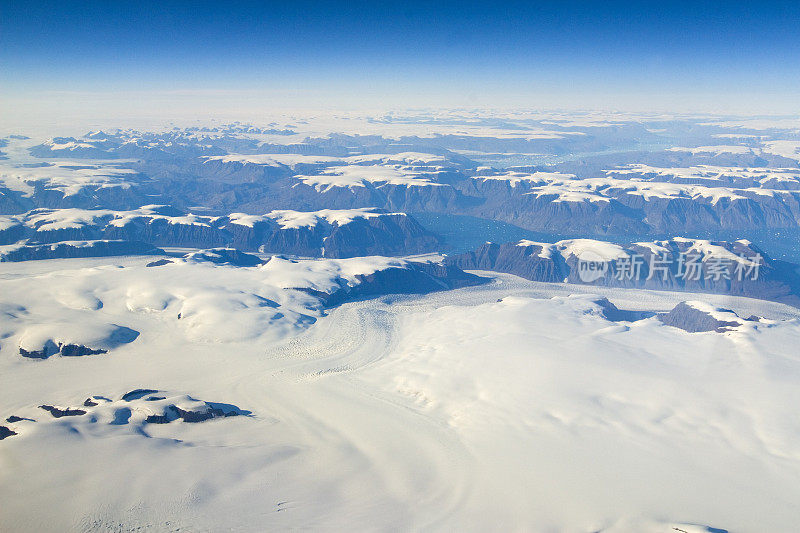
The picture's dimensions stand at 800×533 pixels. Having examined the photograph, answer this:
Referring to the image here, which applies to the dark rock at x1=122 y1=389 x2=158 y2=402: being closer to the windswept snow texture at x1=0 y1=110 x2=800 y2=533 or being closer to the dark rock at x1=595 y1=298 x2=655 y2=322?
the windswept snow texture at x1=0 y1=110 x2=800 y2=533

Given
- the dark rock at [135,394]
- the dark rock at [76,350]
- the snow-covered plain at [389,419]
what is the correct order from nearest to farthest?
the snow-covered plain at [389,419]
the dark rock at [135,394]
the dark rock at [76,350]

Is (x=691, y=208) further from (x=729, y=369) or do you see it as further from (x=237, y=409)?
(x=237, y=409)

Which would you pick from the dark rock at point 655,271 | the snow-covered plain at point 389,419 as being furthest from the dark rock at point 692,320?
the dark rock at point 655,271

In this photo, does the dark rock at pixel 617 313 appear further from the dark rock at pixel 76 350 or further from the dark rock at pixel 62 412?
the dark rock at pixel 76 350

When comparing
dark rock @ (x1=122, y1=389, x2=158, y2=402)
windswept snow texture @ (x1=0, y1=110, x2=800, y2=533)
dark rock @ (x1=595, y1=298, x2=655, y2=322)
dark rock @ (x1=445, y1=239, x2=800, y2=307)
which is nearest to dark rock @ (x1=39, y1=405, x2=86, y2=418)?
windswept snow texture @ (x1=0, y1=110, x2=800, y2=533)

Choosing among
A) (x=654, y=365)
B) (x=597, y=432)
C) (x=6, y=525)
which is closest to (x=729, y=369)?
(x=654, y=365)

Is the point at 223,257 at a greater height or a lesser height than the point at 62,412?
lesser

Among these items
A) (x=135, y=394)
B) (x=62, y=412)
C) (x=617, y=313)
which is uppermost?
(x=62, y=412)

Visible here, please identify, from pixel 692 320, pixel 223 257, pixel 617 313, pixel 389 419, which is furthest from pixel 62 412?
pixel 692 320

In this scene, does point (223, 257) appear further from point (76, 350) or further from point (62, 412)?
point (62, 412)
